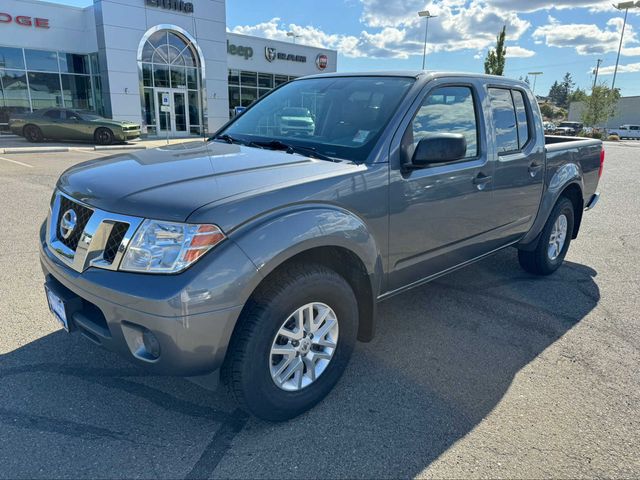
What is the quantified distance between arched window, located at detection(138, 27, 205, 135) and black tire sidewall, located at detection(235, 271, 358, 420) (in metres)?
23.2

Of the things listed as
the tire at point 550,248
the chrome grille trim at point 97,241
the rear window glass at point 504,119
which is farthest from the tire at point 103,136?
the chrome grille trim at point 97,241

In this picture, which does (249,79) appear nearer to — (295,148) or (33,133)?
(33,133)

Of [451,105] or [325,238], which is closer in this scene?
Result: [325,238]

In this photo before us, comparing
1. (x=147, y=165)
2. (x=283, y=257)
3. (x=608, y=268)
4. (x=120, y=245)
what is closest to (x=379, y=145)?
(x=283, y=257)

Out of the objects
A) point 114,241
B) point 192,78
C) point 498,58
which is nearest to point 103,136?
point 192,78

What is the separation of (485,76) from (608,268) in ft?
9.78

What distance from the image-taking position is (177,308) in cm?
205

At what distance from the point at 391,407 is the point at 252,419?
80cm

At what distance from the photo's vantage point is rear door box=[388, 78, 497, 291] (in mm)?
3002

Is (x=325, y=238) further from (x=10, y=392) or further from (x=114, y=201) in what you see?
(x=10, y=392)

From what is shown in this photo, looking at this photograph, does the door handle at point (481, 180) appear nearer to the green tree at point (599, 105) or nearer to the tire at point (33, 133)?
the tire at point (33, 133)

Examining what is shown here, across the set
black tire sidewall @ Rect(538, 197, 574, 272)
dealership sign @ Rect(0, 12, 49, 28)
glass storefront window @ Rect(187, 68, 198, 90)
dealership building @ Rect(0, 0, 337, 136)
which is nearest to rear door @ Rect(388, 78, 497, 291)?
black tire sidewall @ Rect(538, 197, 574, 272)

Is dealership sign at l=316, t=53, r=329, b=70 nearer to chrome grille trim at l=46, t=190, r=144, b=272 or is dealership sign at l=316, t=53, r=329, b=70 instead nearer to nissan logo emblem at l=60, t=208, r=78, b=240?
nissan logo emblem at l=60, t=208, r=78, b=240

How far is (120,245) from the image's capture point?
2195mm
